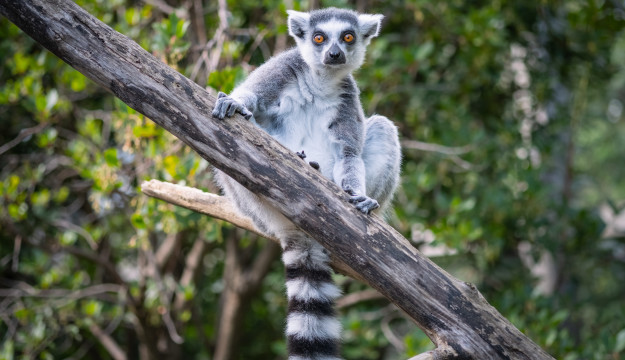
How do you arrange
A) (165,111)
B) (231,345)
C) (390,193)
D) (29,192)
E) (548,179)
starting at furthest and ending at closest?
1. (548,179)
2. (231,345)
3. (29,192)
4. (390,193)
5. (165,111)

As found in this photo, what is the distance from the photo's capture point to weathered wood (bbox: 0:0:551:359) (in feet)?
9.11

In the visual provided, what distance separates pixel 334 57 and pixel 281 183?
1169 millimetres

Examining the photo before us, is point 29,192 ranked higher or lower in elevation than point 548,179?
lower

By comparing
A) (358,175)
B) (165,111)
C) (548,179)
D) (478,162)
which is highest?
(548,179)

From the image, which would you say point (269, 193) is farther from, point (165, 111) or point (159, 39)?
point (159, 39)

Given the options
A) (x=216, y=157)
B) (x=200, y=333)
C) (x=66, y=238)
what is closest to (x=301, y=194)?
(x=216, y=157)

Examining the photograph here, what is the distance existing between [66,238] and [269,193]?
286 cm

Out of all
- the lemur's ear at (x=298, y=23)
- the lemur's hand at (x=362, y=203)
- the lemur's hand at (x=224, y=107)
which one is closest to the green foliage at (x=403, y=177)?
the lemur's ear at (x=298, y=23)

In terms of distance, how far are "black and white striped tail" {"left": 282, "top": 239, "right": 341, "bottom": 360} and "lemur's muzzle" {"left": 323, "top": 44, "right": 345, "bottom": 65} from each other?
1.12m

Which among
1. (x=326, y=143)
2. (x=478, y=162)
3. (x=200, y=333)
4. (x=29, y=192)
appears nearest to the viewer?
(x=326, y=143)

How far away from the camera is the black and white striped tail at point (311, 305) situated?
10.1 feet

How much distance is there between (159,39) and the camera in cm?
407

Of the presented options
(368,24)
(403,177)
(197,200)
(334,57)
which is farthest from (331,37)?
(403,177)

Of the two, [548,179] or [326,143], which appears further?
[548,179]
